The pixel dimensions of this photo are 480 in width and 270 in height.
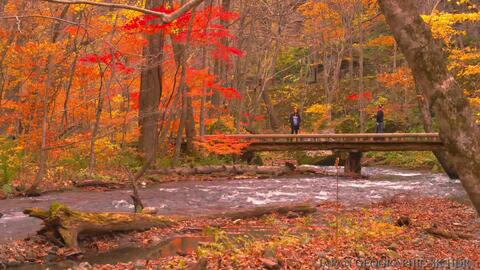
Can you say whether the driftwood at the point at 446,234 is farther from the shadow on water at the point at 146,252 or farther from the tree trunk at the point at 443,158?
the tree trunk at the point at 443,158

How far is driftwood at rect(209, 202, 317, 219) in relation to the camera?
11334 mm

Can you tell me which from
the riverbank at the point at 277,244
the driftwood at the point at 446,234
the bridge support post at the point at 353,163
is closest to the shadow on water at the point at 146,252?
the riverbank at the point at 277,244

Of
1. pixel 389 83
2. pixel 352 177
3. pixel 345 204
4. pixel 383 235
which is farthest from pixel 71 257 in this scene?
pixel 389 83

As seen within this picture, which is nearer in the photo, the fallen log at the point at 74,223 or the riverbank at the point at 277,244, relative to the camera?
the riverbank at the point at 277,244

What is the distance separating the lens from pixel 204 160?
2167 centimetres

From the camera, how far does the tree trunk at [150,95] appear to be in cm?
1933

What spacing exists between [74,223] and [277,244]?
11.6ft

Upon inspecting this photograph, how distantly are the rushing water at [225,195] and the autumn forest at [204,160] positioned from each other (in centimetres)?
8

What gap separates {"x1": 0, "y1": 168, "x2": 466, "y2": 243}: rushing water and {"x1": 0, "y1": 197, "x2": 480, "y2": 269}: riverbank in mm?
1704

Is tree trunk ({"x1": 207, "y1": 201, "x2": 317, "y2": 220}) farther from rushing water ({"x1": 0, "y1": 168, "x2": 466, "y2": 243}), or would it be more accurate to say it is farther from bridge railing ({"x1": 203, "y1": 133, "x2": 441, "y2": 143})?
bridge railing ({"x1": 203, "y1": 133, "x2": 441, "y2": 143})

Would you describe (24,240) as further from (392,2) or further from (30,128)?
(30,128)

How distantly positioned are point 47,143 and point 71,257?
32.5 feet

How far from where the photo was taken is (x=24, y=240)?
27.7 ft

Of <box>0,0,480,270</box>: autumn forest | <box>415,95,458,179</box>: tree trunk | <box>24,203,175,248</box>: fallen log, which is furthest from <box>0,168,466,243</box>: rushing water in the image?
<box>24,203,175,248</box>: fallen log
